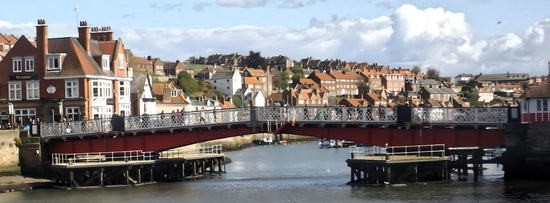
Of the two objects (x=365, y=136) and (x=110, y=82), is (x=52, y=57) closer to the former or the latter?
(x=110, y=82)

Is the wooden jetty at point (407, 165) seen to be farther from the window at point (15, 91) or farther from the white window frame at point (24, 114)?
the window at point (15, 91)

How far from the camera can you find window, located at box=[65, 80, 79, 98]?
68312mm

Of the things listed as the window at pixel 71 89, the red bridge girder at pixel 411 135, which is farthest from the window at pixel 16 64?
the red bridge girder at pixel 411 135

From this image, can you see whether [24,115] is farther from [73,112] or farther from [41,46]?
[41,46]

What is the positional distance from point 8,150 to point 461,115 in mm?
31211

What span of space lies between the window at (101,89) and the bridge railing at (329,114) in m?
16.5

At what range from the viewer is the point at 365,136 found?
5944 cm

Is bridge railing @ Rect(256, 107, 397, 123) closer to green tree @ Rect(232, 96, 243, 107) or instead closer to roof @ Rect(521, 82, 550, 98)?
roof @ Rect(521, 82, 550, 98)

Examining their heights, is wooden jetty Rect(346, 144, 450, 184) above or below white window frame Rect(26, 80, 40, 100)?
below

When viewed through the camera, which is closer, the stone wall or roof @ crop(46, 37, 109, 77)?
the stone wall

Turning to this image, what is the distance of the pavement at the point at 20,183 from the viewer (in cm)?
5928

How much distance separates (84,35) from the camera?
71.6m

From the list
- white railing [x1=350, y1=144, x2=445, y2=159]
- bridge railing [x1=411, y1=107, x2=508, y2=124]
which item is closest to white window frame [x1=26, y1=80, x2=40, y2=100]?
white railing [x1=350, y1=144, x2=445, y2=159]

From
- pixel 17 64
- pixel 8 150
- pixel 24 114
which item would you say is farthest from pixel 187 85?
pixel 8 150
